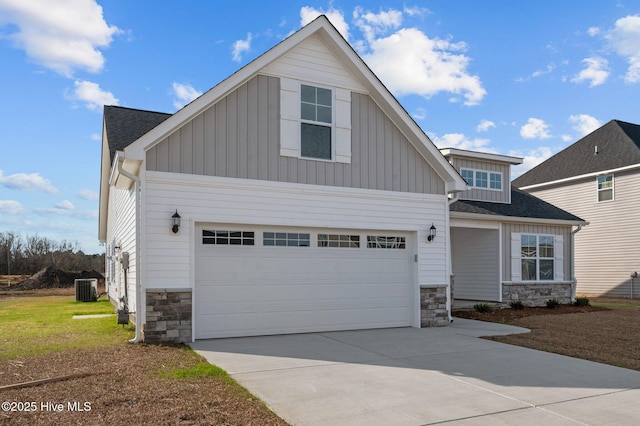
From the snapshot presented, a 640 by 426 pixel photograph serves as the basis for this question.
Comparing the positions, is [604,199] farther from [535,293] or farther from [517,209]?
[535,293]

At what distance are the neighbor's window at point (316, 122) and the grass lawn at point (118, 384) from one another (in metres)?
4.79

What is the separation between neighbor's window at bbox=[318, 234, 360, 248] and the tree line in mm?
29567

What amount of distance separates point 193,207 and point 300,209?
2.21 metres

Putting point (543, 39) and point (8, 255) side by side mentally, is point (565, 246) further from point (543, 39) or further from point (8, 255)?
point (8, 255)

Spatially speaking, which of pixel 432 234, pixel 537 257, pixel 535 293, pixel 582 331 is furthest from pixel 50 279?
pixel 582 331

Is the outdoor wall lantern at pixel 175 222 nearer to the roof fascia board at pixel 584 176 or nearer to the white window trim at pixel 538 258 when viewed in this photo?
the white window trim at pixel 538 258

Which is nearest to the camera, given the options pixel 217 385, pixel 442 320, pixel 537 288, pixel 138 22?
pixel 217 385

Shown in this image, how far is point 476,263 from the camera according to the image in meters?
17.4

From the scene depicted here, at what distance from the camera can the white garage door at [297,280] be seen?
9891 millimetres

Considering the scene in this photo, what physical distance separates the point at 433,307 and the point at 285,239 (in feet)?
13.1

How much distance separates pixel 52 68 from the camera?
1262 cm

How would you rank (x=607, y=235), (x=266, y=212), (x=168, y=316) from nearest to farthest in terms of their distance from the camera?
(x=168, y=316) < (x=266, y=212) < (x=607, y=235)

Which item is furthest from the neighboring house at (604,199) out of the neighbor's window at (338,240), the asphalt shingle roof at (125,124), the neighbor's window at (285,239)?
the asphalt shingle roof at (125,124)

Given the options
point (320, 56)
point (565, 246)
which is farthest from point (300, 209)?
point (565, 246)
